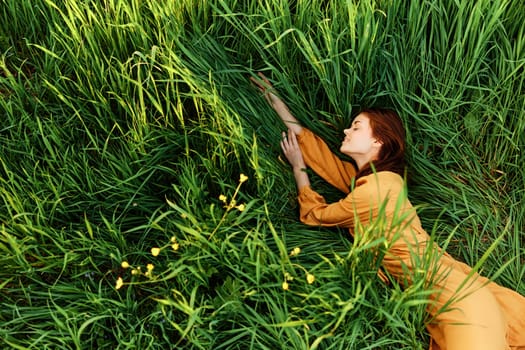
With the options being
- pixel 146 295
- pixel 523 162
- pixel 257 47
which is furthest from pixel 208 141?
pixel 523 162

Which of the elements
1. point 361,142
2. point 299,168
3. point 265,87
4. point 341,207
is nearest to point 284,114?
point 265,87

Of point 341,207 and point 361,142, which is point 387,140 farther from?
point 341,207

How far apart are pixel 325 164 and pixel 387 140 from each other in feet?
0.95

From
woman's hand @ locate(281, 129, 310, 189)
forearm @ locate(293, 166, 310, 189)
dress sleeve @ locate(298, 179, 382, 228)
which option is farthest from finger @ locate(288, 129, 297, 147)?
dress sleeve @ locate(298, 179, 382, 228)

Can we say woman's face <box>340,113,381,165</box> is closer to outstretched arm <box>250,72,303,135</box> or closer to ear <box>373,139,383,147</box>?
ear <box>373,139,383,147</box>

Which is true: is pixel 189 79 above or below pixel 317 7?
below

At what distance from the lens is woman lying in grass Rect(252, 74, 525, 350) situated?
1560 millimetres

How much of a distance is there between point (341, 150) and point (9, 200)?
1262 mm

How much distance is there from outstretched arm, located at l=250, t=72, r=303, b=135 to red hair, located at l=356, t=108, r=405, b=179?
0.30 metres

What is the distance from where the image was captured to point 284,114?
2084mm

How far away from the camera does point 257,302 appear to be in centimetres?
163

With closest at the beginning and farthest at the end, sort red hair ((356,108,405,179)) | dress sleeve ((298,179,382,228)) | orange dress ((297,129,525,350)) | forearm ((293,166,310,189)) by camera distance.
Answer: orange dress ((297,129,525,350)) < dress sleeve ((298,179,382,228)) < red hair ((356,108,405,179)) < forearm ((293,166,310,189))

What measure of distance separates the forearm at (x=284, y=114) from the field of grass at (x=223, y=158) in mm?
40

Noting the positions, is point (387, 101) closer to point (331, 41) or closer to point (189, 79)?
point (331, 41)
